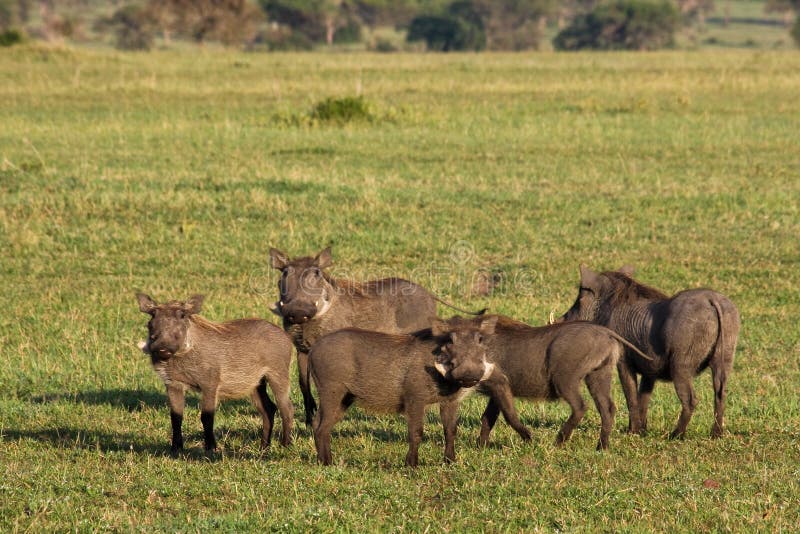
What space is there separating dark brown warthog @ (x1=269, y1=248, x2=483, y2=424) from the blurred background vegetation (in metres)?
43.8

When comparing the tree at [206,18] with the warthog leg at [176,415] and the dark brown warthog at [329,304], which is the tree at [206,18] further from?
the warthog leg at [176,415]

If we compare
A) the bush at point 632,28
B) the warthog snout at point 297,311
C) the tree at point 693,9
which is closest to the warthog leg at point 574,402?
the warthog snout at point 297,311

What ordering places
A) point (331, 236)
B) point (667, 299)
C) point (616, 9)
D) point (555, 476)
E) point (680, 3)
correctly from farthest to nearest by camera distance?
1. point (680, 3)
2. point (616, 9)
3. point (331, 236)
4. point (667, 299)
5. point (555, 476)

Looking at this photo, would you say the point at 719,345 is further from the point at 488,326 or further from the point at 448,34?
the point at 448,34

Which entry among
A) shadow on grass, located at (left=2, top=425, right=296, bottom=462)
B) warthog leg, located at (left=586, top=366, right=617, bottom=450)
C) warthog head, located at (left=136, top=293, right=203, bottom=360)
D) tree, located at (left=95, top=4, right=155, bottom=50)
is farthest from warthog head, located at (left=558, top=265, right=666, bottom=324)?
tree, located at (left=95, top=4, right=155, bottom=50)

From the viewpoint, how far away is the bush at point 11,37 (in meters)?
34.9

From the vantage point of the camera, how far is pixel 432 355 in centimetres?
605

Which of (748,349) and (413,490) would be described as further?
(748,349)

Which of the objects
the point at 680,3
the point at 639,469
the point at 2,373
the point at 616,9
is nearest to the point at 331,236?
the point at 2,373

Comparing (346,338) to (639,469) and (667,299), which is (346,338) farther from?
(667,299)

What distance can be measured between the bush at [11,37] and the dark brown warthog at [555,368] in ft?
103

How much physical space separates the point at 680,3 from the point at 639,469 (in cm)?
8762

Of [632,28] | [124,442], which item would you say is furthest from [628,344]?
[632,28]

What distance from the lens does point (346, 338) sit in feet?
20.4
